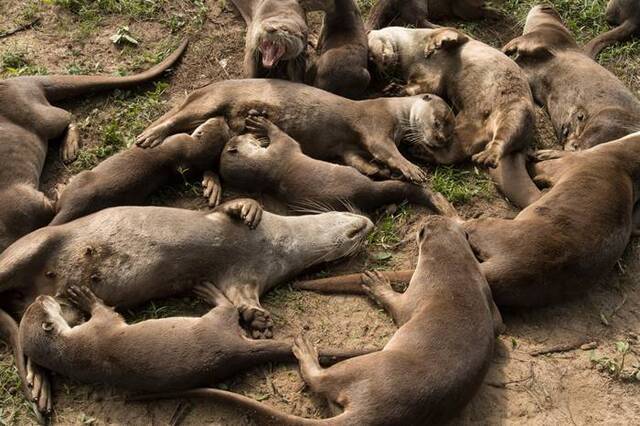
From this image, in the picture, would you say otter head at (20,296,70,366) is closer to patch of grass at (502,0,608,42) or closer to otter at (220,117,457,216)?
otter at (220,117,457,216)

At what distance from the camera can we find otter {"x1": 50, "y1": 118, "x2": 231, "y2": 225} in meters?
4.80

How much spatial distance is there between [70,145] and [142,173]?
3.20 feet

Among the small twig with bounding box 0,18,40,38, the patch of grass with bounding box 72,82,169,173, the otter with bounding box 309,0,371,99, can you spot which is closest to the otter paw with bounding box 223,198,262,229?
the patch of grass with bounding box 72,82,169,173

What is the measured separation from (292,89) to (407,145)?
1.08 meters

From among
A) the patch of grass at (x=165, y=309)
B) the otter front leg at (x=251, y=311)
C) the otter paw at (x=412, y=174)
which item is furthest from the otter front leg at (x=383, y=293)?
the patch of grass at (x=165, y=309)

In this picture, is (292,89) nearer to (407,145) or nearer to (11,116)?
(407,145)

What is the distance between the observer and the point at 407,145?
234 inches

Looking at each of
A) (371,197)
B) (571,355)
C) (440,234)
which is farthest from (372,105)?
(571,355)

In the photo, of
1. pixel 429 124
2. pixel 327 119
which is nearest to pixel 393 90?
pixel 429 124

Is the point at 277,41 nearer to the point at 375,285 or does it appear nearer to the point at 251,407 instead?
the point at 375,285

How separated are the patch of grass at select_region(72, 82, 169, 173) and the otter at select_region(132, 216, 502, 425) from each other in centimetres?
234

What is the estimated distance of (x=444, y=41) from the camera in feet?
20.4

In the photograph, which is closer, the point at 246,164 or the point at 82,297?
the point at 82,297

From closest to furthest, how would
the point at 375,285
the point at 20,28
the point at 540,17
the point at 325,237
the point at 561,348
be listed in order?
the point at 561,348 → the point at 375,285 → the point at 325,237 → the point at 20,28 → the point at 540,17
